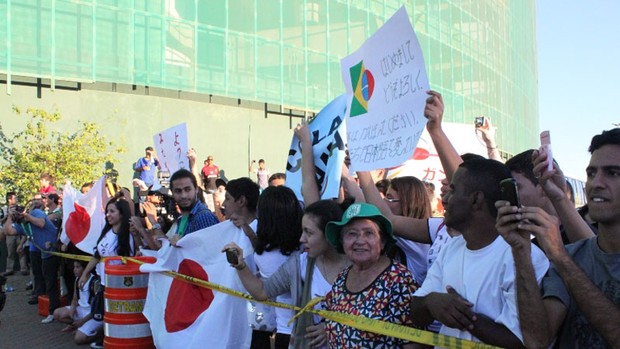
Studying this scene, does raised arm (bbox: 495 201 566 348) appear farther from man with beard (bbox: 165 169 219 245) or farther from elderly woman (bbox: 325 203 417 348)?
man with beard (bbox: 165 169 219 245)

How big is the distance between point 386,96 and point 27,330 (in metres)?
7.14

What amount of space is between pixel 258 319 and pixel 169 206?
12.5 feet

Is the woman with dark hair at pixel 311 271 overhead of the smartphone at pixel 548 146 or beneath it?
beneath

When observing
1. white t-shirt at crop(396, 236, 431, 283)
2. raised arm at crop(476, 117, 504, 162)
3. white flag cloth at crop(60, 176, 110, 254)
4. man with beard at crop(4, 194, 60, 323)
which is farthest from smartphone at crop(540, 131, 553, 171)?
man with beard at crop(4, 194, 60, 323)

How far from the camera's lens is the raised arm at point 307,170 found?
4523 millimetres

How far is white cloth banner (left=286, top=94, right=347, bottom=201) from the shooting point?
14.4 feet

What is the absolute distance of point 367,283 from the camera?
3.29 m

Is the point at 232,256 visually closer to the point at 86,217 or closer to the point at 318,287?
the point at 318,287

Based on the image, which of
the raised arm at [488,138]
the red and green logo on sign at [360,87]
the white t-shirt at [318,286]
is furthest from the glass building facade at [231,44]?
the raised arm at [488,138]

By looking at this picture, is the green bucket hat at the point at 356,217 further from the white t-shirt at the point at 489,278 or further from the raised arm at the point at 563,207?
the raised arm at the point at 563,207

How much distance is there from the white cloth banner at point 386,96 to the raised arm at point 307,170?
34 cm

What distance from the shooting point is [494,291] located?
2592 mm

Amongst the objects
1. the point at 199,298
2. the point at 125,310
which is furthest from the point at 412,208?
the point at 125,310

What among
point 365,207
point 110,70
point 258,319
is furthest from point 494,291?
point 110,70
